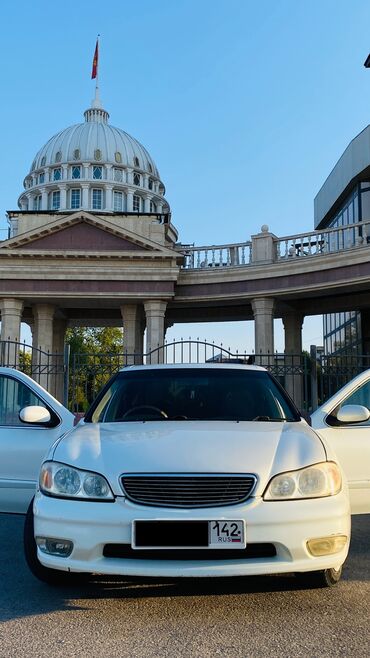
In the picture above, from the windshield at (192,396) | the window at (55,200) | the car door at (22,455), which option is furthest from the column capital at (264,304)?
the window at (55,200)

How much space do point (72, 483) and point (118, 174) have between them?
74.6 metres

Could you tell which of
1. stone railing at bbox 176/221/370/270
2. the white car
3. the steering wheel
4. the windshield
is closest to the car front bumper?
the white car

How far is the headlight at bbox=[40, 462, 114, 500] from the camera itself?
11.8ft

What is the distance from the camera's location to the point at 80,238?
3014 cm

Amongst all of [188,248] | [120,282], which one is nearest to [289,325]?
[188,248]

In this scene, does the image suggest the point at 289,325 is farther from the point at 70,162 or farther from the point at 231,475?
the point at 70,162

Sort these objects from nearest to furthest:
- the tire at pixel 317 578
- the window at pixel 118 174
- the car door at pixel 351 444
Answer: the tire at pixel 317 578 → the car door at pixel 351 444 → the window at pixel 118 174

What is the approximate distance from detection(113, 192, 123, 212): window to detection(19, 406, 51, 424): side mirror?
69.7 meters

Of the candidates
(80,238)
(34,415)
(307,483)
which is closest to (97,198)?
(80,238)

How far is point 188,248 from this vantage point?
29.6m

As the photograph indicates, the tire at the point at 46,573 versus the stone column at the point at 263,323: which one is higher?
the stone column at the point at 263,323

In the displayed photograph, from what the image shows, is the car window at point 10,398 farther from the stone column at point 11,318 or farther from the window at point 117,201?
the window at point 117,201

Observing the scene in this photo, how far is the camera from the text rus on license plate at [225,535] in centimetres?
341

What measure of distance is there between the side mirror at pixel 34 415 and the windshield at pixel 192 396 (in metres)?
0.43
